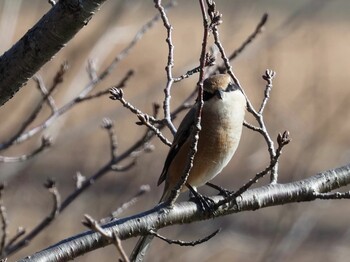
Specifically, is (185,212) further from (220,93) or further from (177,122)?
(177,122)

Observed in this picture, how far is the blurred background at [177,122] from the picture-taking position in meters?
5.66

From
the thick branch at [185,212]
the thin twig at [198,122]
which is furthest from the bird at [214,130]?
the thin twig at [198,122]

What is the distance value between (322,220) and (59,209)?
301 inches

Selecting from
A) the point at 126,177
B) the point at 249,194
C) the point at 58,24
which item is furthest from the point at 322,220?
the point at 58,24

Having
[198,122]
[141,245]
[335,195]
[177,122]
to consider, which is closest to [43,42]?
[198,122]

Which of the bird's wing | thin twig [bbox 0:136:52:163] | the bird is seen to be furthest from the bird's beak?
thin twig [bbox 0:136:52:163]

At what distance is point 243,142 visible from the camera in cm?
1022

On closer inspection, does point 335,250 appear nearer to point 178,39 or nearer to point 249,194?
point 249,194

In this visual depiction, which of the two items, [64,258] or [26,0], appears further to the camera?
[26,0]

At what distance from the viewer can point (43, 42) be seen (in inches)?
88.5

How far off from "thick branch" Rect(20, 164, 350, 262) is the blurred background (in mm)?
1600

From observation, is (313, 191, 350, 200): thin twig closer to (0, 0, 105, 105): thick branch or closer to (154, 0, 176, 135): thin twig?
(154, 0, 176, 135): thin twig

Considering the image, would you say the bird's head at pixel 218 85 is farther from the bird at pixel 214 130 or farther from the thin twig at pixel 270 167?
the thin twig at pixel 270 167

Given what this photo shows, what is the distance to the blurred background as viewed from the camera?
5656 millimetres
